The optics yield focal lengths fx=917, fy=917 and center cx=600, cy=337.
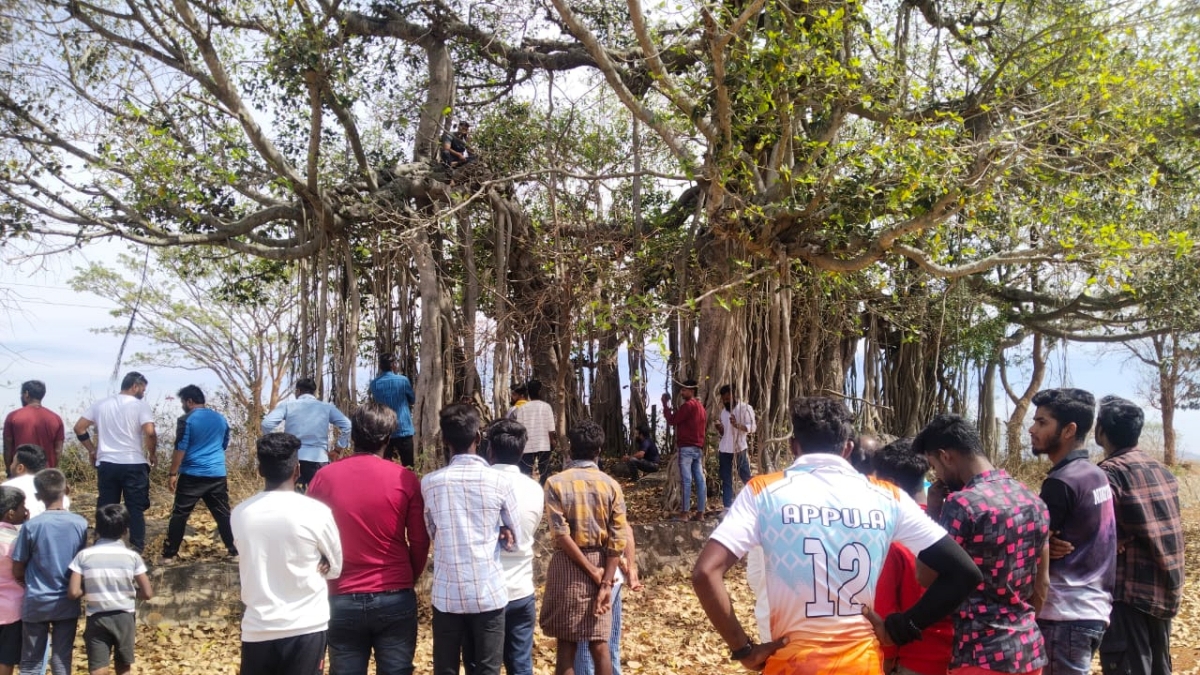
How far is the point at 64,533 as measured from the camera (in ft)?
13.4

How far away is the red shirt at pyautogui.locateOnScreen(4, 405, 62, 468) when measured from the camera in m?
6.19

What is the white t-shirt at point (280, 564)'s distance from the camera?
3.12 metres

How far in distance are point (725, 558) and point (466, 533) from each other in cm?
136

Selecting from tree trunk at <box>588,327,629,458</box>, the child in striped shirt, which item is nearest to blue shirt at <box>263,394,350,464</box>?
the child in striped shirt

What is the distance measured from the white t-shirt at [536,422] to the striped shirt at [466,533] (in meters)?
4.57

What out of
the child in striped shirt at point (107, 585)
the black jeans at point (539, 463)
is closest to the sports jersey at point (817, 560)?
the child in striped shirt at point (107, 585)

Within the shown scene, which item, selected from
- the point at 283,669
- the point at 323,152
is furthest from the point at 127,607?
the point at 323,152

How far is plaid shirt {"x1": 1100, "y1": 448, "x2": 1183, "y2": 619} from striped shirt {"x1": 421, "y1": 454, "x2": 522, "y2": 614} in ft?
7.59

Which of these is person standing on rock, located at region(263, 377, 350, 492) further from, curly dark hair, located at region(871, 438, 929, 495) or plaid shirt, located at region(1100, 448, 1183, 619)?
plaid shirt, located at region(1100, 448, 1183, 619)

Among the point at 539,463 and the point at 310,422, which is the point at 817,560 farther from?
the point at 539,463

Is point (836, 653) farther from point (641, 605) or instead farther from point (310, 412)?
point (310, 412)

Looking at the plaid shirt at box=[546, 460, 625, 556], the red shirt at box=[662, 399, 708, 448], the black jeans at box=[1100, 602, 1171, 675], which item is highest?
the red shirt at box=[662, 399, 708, 448]

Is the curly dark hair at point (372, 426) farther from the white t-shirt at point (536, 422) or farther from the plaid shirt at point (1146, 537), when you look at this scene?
the white t-shirt at point (536, 422)

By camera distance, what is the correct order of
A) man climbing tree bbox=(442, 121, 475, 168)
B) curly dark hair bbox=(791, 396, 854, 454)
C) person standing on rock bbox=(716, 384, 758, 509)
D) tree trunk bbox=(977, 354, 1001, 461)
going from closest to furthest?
curly dark hair bbox=(791, 396, 854, 454)
person standing on rock bbox=(716, 384, 758, 509)
man climbing tree bbox=(442, 121, 475, 168)
tree trunk bbox=(977, 354, 1001, 461)
